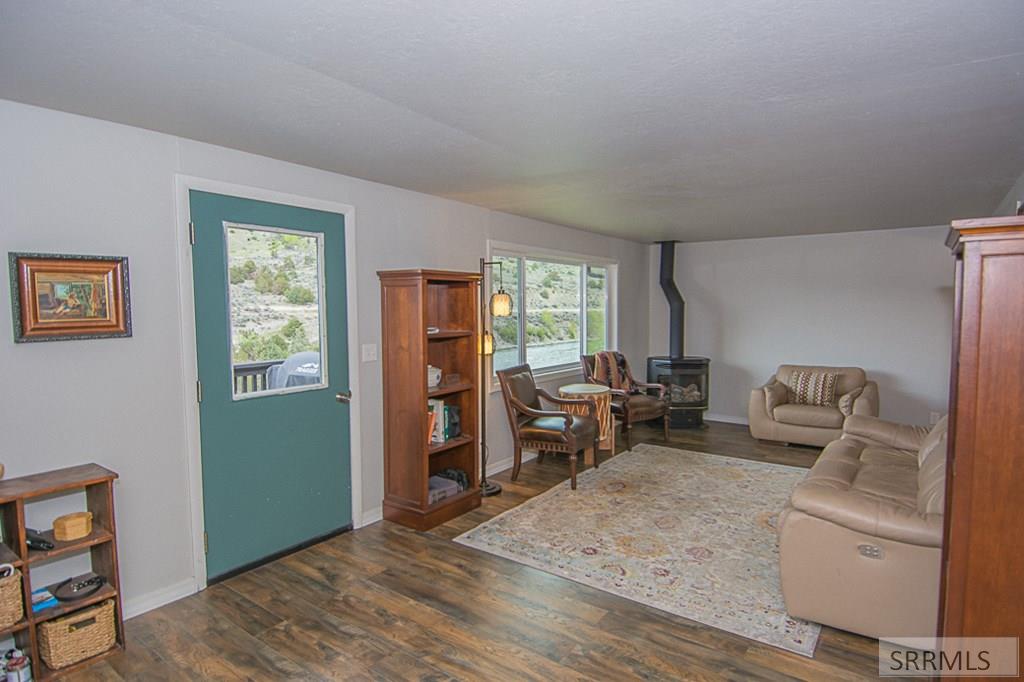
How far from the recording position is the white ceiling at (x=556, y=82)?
5.20ft

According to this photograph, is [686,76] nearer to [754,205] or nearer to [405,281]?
[405,281]

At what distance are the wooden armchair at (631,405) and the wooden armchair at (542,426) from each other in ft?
2.85

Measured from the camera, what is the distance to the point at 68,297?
7.98 ft

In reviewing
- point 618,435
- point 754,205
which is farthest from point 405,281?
point 618,435

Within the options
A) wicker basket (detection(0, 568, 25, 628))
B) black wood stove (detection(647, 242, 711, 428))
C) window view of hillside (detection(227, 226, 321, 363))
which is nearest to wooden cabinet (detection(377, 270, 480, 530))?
window view of hillside (detection(227, 226, 321, 363))

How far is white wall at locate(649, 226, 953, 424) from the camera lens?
237 inches

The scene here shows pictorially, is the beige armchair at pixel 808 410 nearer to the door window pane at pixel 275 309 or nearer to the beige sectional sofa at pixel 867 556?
the beige sectional sofa at pixel 867 556

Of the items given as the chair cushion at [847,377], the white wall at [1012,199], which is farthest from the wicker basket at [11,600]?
the chair cushion at [847,377]

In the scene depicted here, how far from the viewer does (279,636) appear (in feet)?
8.42

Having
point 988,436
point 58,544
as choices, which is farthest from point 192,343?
point 988,436

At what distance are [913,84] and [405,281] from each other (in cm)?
283

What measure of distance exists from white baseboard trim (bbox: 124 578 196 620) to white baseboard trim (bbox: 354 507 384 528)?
42.9 inches

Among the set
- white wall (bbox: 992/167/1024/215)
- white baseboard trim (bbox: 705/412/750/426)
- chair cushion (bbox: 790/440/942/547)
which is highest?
white wall (bbox: 992/167/1024/215)

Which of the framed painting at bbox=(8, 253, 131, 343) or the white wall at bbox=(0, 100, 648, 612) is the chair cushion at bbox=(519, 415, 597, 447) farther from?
the framed painting at bbox=(8, 253, 131, 343)
